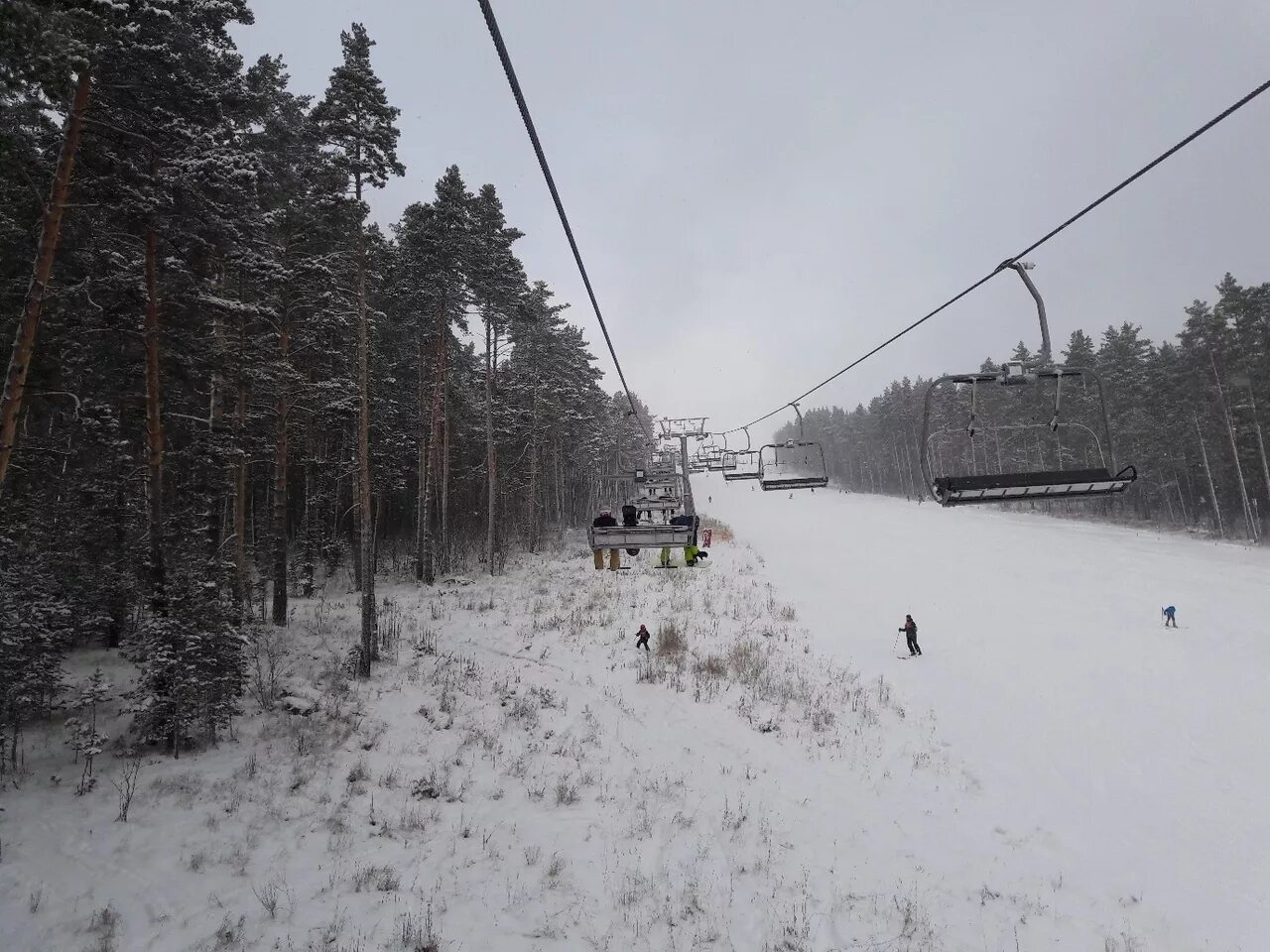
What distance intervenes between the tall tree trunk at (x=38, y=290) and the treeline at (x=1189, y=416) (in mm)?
36790

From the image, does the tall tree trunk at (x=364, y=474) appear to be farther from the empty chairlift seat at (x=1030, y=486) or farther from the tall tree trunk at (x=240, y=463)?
the empty chairlift seat at (x=1030, y=486)

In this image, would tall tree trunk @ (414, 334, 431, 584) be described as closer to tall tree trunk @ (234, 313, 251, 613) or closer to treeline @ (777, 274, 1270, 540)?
tall tree trunk @ (234, 313, 251, 613)

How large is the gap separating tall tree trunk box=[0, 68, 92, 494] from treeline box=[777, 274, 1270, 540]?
36.8 meters

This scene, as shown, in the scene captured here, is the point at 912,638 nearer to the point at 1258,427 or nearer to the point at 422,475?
the point at 422,475

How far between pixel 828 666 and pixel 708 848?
9.75m

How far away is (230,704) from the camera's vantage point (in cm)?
1021

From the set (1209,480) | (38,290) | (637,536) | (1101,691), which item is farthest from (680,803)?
(1209,480)

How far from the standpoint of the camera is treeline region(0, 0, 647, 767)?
29.7ft

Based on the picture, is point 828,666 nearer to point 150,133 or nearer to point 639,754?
point 639,754

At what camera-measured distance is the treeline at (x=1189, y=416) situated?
37.9 meters

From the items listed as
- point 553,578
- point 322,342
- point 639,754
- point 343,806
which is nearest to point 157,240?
point 322,342

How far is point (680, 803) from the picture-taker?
9.42 m

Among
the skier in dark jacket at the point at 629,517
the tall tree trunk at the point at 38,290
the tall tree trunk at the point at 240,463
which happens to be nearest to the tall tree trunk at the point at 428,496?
the tall tree trunk at the point at 240,463

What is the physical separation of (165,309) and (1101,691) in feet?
82.7
